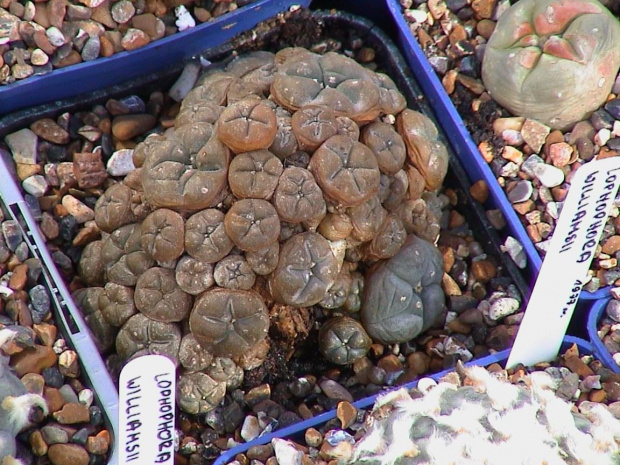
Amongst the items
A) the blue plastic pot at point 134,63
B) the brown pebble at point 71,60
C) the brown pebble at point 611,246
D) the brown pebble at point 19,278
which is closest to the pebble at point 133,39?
the blue plastic pot at point 134,63

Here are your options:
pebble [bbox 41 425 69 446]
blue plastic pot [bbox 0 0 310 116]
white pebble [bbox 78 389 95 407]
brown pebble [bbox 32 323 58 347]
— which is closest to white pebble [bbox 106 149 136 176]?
blue plastic pot [bbox 0 0 310 116]

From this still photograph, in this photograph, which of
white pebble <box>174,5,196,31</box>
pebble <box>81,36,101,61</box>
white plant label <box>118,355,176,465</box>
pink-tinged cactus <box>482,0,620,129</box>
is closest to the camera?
white plant label <box>118,355,176,465</box>

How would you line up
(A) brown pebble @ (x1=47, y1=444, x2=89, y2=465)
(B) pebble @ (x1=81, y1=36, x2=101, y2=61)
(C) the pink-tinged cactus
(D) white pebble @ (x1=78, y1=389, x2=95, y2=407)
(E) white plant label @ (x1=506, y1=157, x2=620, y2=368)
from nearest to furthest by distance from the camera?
(E) white plant label @ (x1=506, y1=157, x2=620, y2=368)
(A) brown pebble @ (x1=47, y1=444, x2=89, y2=465)
(D) white pebble @ (x1=78, y1=389, x2=95, y2=407)
(C) the pink-tinged cactus
(B) pebble @ (x1=81, y1=36, x2=101, y2=61)

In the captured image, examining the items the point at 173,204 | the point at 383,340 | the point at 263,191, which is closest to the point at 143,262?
the point at 173,204

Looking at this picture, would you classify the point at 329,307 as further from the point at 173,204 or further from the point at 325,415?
the point at 173,204

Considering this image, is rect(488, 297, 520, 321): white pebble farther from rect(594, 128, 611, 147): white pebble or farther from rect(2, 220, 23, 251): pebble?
rect(2, 220, 23, 251): pebble

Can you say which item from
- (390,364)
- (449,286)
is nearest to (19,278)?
(390,364)

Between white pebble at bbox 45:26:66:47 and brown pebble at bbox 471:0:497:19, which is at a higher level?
brown pebble at bbox 471:0:497:19
